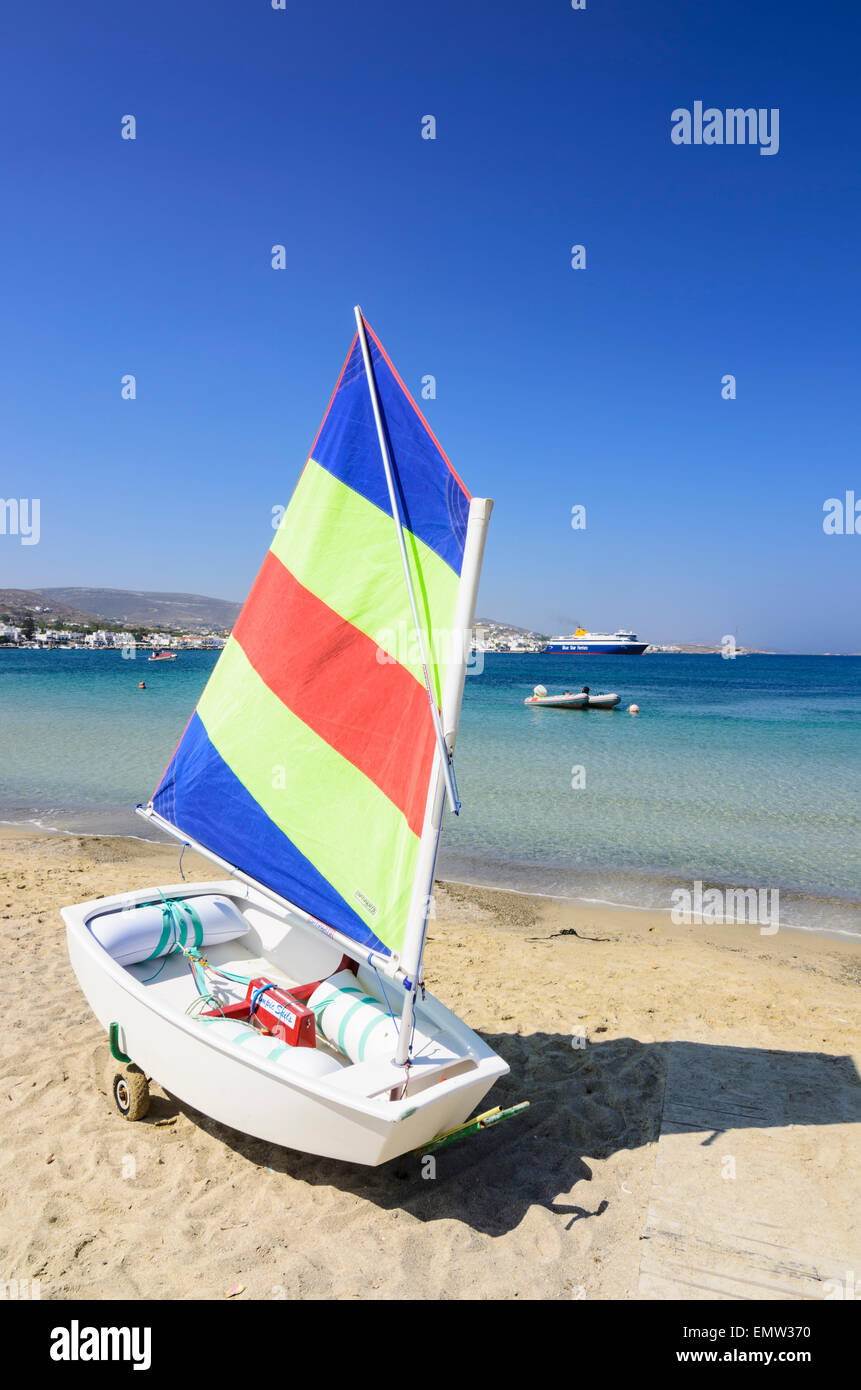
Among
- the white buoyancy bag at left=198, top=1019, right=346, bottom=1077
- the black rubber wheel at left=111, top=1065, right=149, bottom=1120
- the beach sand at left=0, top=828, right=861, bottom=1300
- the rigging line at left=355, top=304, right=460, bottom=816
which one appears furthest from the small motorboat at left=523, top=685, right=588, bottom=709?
the white buoyancy bag at left=198, top=1019, right=346, bottom=1077

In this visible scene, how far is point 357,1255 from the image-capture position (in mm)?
3717

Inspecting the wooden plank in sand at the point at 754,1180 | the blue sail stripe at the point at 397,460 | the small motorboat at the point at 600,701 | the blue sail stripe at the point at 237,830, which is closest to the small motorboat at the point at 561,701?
the small motorboat at the point at 600,701

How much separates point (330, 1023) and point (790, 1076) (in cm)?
343

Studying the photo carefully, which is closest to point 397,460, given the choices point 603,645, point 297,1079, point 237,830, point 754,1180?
point 237,830

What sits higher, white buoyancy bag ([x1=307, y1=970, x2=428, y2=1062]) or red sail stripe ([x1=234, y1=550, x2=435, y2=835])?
red sail stripe ([x1=234, y1=550, x2=435, y2=835])

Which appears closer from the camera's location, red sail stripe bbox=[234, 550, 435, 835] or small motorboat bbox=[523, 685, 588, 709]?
red sail stripe bbox=[234, 550, 435, 835]

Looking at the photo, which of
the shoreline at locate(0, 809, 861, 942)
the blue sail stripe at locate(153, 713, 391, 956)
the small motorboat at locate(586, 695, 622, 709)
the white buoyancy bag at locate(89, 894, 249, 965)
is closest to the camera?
the blue sail stripe at locate(153, 713, 391, 956)

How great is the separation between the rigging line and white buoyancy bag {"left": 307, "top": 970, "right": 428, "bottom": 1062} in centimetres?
153

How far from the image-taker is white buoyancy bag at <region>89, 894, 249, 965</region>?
5.27 metres

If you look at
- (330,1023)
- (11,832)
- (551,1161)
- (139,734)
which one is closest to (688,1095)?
(551,1161)

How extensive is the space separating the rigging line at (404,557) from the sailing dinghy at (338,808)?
0.05ft

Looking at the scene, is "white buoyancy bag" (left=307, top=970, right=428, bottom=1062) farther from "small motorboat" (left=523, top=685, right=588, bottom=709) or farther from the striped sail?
"small motorboat" (left=523, top=685, right=588, bottom=709)
